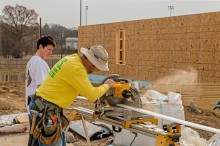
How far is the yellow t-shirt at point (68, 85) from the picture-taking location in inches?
129

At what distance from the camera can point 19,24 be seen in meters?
37.7

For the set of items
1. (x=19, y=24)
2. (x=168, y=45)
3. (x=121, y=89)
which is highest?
(x=19, y=24)

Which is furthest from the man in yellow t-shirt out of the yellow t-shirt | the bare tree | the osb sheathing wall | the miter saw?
the bare tree

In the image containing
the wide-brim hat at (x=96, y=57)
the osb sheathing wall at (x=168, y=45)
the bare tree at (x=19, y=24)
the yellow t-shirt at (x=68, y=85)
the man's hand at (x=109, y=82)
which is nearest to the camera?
the yellow t-shirt at (x=68, y=85)

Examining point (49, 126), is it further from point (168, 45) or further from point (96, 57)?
point (168, 45)

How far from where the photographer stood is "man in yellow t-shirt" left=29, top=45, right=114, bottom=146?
328 cm

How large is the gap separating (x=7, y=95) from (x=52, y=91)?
11.2 metres

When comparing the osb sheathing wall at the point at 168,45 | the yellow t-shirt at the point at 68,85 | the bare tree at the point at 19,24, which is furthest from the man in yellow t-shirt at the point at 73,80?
the bare tree at the point at 19,24


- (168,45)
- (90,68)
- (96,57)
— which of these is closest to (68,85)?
(90,68)

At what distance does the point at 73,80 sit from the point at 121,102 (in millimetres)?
664

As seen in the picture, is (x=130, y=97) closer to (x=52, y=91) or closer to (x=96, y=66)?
(x=96, y=66)

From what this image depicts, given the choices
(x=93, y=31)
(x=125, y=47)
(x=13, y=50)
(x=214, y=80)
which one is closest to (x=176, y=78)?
(x=214, y=80)

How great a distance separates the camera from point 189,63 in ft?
41.7

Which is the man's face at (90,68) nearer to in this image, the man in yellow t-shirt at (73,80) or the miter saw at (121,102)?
the man in yellow t-shirt at (73,80)
